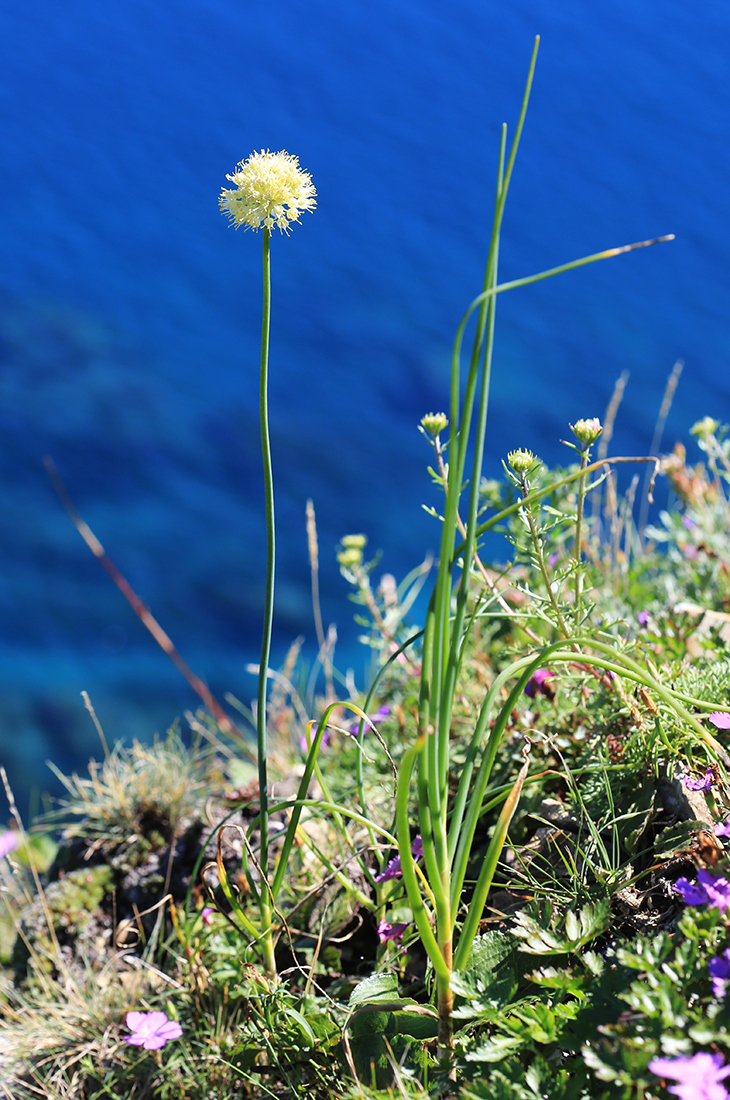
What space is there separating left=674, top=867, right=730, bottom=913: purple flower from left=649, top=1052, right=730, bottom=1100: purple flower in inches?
7.1

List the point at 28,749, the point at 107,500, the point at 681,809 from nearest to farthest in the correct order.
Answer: the point at 681,809 < the point at 28,749 < the point at 107,500

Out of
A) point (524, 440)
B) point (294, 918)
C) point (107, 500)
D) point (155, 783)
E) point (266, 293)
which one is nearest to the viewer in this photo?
point (266, 293)

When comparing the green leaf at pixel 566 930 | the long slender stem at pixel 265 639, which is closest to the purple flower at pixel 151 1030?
the long slender stem at pixel 265 639

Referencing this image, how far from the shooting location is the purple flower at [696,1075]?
67 cm

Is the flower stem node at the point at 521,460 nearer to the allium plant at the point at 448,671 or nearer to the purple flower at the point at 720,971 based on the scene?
the allium plant at the point at 448,671

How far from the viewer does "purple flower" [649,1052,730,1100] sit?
666mm

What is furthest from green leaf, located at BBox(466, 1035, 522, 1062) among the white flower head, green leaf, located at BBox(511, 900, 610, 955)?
the white flower head

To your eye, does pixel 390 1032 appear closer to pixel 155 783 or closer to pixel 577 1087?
pixel 577 1087

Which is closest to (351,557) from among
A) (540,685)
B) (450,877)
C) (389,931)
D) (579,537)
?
(540,685)

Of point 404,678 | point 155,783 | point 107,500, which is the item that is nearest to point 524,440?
point 107,500

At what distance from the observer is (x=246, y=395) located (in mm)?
5449

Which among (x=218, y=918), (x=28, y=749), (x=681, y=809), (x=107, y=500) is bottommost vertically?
(x=218, y=918)

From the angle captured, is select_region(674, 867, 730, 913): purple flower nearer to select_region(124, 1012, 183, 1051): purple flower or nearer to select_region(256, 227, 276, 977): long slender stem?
select_region(256, 227, 276, 977): long slender stem

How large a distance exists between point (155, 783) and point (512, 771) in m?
0.89
